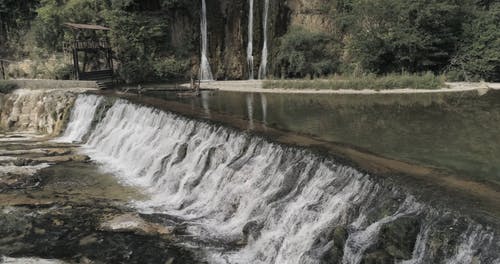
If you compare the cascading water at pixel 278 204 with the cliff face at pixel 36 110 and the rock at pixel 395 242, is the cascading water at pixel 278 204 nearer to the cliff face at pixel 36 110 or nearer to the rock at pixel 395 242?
the rock at pixel 395 242

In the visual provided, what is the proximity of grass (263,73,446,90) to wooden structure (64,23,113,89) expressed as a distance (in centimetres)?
1241

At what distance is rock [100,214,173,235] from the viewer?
489 inches

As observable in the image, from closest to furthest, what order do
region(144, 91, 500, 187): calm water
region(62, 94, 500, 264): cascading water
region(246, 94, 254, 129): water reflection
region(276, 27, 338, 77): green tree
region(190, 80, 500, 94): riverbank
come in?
region(62, 94, 500, 264): cascading water → region(144, 91, 500, 187): calm water → region(246, 94, 254, 129): water reflection → region(190, 80, 500, 94): riverbank → region(276, 27, 338, 77): green tree

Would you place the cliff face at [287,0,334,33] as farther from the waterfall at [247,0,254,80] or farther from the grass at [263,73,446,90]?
the grass at [263,73,446,90]

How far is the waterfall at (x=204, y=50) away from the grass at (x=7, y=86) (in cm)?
1260

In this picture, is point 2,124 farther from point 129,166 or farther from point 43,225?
point 43,225

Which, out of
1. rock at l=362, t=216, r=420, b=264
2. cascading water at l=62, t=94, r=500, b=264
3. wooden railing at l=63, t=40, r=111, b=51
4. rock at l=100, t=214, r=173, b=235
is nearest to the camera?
rock at l=362, t=216, r=420, b=264

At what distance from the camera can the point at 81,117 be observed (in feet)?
83.6

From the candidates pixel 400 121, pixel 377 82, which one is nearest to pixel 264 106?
pixel 400 121

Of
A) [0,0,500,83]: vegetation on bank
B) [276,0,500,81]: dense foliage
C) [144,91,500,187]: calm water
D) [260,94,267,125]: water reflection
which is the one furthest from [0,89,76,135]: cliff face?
[276,0,500,81]: dense foliage

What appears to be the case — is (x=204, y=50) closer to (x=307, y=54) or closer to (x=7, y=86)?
(x=307, y=54)

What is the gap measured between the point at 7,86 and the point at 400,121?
74.8 feet

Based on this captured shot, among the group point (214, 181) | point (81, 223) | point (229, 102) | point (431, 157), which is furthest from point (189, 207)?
point (229, 102)

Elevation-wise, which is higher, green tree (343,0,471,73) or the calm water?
green tree (343,0,471,73)
